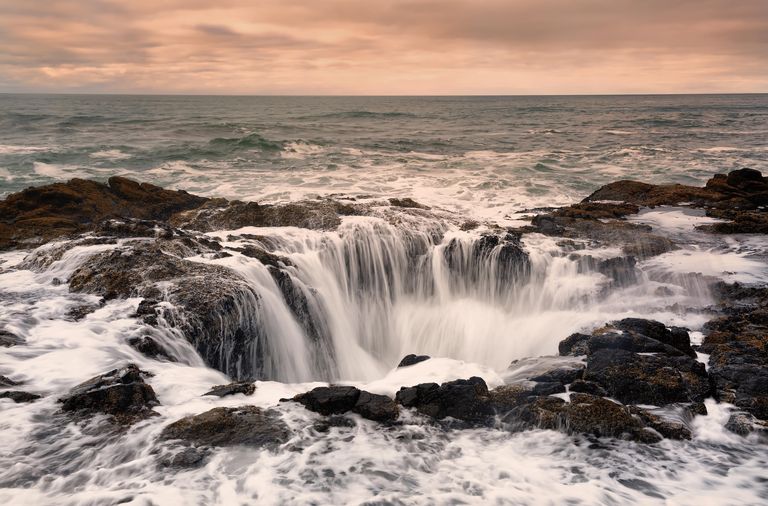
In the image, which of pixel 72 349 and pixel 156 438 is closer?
pixel 156 438

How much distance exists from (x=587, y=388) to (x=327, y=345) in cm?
437

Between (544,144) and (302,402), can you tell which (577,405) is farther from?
(544,144)

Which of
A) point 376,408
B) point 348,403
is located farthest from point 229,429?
point 376,408

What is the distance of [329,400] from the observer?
5.37 meters

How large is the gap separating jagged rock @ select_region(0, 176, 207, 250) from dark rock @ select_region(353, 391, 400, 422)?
7814 millimetres

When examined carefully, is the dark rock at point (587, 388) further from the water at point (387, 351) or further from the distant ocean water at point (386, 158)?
the distant ocean water at point (386, 158)

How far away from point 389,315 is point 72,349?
5.51 metres

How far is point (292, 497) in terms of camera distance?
→ 4160 millimetres

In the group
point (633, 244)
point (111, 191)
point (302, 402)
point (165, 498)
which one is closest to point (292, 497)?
point (165, 498)

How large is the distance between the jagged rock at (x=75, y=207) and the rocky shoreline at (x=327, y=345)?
48 millimetres

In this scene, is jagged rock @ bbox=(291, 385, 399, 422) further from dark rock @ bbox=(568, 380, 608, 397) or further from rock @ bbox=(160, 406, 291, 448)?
dark rock @ bbox=(568, 380, 608, 397)

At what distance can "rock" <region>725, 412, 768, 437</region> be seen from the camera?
5012 millimetres

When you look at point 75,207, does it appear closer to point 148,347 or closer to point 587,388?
point 148,347

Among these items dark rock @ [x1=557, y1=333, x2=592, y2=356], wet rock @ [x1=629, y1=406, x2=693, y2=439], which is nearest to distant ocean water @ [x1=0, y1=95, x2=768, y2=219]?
dark rock @ [x1=557, y1=333, x2=592, y2=356]
